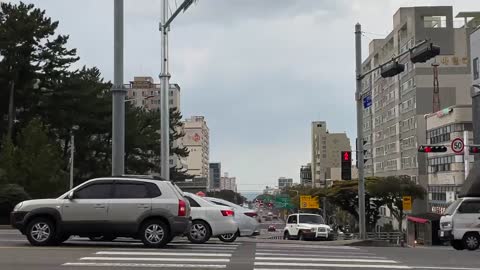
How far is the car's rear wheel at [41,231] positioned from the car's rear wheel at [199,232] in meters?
4.52

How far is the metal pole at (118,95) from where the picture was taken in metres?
20.4

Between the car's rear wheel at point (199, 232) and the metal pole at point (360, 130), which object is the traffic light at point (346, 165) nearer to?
the metal pole at point (360, 130)

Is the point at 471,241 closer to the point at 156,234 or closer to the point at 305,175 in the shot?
the point at 156,234

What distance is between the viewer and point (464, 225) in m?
22.9

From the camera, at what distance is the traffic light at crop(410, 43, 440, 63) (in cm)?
2181

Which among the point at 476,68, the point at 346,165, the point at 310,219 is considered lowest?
the point at 310,219

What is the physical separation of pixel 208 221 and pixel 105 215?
4.10 meters

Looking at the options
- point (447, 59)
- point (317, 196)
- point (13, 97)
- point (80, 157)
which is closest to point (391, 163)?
point (447, 59)

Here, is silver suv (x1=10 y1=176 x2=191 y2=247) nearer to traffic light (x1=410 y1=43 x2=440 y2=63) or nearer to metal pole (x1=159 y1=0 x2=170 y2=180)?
traffic light (x1=410 y1=43 x2=440 y2=63)

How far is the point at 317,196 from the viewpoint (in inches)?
2894

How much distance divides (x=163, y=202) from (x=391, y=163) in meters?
86.6

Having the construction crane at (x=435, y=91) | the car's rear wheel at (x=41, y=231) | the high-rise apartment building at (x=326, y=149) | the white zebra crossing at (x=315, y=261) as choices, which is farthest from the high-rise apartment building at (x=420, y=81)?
the high-rise apartment building at (x=326, y=149)

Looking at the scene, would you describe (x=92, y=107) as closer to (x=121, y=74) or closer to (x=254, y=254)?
(x=121, y=74)

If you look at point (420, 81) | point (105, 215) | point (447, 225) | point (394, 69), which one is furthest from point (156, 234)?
point (420, 81)
